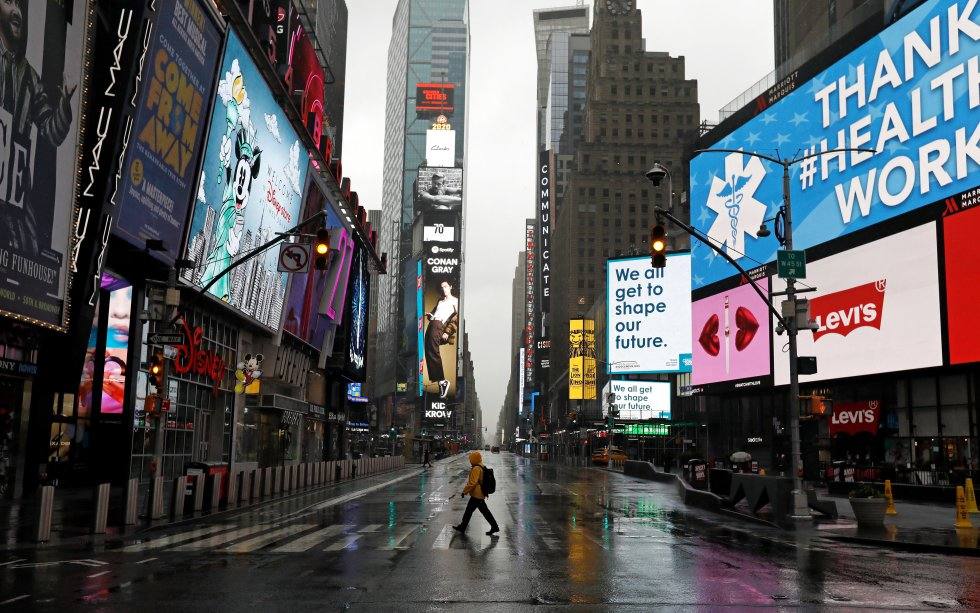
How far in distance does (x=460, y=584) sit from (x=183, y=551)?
6269 millimetres

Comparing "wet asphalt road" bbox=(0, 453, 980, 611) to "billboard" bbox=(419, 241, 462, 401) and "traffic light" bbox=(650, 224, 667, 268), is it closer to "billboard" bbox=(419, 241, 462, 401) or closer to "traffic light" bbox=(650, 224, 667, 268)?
"traffic light" bbox=(650, 224, 667, 268)

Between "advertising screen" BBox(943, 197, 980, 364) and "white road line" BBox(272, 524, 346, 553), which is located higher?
"advertising screen" BBox(943, 197, 980, 364)

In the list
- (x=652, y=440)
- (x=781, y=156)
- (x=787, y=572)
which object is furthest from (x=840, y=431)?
(x=652, y=440)

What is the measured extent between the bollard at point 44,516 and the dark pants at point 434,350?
533ft

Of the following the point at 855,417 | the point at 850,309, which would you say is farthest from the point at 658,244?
the point at 855,417

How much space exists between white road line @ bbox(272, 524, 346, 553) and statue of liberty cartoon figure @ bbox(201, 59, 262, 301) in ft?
56.5

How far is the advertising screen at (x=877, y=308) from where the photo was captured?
33.9 m

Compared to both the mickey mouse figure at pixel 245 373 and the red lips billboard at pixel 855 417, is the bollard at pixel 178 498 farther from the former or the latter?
the red lips billboard at pixel 855 417

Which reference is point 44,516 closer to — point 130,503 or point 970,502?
point 130,503

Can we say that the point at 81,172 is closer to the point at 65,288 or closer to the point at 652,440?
the point at 65,288

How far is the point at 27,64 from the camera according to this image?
2103cm

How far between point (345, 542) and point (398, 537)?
133 centimetres

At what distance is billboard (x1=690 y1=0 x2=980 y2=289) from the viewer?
32.6m

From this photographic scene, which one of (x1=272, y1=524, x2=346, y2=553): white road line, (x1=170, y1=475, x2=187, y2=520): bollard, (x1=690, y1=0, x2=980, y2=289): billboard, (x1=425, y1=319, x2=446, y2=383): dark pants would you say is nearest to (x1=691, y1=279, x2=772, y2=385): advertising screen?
(x1=690, y1=0, x2=980, y2=289): billboard
